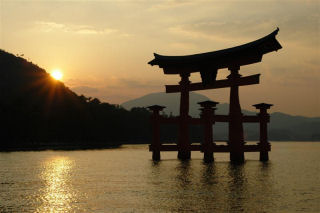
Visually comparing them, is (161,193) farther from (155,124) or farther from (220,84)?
(155,124)

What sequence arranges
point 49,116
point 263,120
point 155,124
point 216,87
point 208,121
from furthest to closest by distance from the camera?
point 49,116
point 155,124
point 263,120
point 216,87
point 208,121

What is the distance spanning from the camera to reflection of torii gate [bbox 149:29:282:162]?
26.2 m

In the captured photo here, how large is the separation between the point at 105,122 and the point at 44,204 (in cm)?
8083

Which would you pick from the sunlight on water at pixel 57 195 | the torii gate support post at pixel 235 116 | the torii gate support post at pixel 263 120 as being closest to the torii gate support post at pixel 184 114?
the torii gate support post at pixel 235 116

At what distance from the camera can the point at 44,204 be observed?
1345cm

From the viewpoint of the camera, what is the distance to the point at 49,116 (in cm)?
7975

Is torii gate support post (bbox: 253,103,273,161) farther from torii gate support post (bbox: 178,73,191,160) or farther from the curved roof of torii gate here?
torii gate support post (bbox: 178,73,191,160)

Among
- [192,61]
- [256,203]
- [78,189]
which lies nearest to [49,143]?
[192,61]

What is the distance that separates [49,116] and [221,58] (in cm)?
5671

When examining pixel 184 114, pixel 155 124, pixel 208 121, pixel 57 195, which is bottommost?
pixel 57 195

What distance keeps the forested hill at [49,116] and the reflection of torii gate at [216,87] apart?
36723 mm

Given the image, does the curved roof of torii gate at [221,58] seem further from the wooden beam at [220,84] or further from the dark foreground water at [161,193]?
the dark foreground water at [161,193]

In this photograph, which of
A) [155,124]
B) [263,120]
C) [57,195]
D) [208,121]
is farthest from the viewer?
[155,124]

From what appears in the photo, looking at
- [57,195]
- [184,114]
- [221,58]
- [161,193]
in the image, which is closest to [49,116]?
[184,114]
